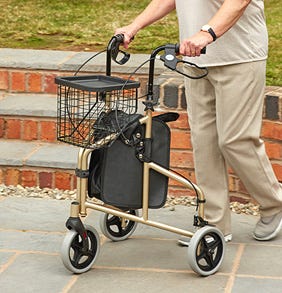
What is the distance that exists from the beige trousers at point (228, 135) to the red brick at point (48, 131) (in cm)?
168

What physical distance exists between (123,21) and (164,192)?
148 inches

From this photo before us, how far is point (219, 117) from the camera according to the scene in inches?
196

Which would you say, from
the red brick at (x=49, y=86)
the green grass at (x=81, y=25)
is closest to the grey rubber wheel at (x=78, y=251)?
the red brick at (x=49, y=86)

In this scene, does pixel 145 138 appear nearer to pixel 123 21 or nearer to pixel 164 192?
pixel 164 192

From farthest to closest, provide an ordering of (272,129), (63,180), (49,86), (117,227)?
(49,86), (63,180), (272,129), (117,227)

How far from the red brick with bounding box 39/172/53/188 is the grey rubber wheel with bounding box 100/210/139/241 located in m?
0.99

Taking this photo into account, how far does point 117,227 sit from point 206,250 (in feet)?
2.26

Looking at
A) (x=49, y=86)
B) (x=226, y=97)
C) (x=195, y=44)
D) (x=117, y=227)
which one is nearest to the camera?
(x=195, y=44)

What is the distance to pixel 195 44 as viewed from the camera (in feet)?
14.7

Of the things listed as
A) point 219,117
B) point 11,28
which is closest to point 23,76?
point 11,28

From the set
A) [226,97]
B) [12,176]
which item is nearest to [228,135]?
[226,97]

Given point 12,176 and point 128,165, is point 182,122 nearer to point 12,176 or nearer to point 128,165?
point 12,176

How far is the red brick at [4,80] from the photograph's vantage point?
23.1 feet

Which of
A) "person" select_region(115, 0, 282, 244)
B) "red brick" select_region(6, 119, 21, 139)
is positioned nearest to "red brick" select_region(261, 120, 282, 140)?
"person" select_region(115, 0, 282, 244)
